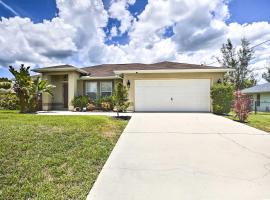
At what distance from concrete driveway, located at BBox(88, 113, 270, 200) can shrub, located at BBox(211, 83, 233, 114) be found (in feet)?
26.8

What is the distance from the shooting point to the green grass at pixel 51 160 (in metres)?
3.64

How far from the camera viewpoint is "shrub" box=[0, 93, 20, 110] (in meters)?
18.1

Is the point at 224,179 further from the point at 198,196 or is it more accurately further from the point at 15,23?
the point at 15,23

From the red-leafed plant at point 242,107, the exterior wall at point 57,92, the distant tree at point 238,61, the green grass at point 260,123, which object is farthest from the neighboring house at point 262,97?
the exterior wall at point 57,92

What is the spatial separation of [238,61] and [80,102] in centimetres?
3564

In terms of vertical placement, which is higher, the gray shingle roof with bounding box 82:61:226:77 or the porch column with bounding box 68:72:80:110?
the gray shingle roof with bounding box 82:61:226:77

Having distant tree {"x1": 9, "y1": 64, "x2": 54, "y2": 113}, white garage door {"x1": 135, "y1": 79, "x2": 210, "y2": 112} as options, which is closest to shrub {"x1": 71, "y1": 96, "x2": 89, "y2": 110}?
distant tree {"x1": 9, "y1": 64, "x2": 54, "y2": 113}

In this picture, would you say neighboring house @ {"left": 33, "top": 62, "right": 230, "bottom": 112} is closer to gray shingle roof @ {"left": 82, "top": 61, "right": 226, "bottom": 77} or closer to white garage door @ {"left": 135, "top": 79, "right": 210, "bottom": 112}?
white garage door @ {"left": 135, "top": 79, "right": 210, "bottom": 112}

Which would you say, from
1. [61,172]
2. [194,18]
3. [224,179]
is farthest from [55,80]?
[224,179]

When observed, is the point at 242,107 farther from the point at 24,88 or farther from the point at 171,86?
the point at 24,88

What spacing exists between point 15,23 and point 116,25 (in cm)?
713

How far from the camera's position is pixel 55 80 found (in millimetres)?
19875

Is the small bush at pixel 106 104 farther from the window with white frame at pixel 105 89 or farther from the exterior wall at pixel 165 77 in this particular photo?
the exterior wall at pixel 165 77

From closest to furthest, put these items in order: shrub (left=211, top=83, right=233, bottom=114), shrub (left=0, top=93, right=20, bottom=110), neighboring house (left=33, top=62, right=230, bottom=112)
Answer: shrub (left=211, top=83, right=233, bottom=114) → neighboring house (left=33, top=62, right=230, bottom=112) → shrub (left=0, top=93, right=20, bottom=110)
